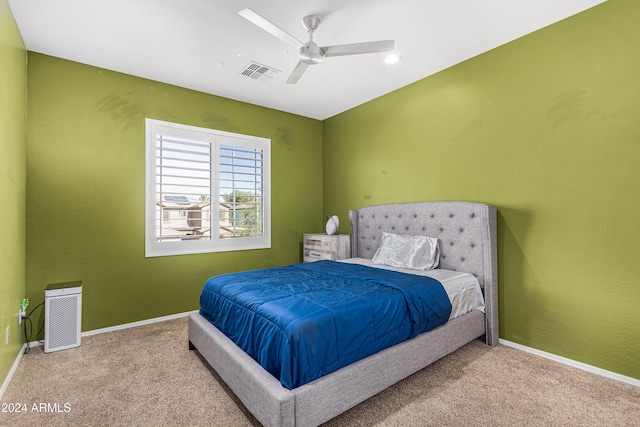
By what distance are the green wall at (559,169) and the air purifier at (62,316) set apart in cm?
377

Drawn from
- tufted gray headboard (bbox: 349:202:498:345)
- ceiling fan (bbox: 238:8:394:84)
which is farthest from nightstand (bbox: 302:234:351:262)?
ceiling fan (bbox: 238:8:394:84)

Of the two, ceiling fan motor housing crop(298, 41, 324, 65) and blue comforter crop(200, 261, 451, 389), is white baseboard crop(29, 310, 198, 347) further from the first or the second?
ceiling fan motor housing crop(298, 41, 324, 65)

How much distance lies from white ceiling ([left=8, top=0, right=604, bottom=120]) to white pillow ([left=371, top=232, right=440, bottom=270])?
1.86 meters

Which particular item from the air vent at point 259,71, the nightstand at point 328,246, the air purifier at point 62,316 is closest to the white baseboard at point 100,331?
the air purifier at point 62,316

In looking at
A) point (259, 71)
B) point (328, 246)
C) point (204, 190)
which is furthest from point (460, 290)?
point (204, 190)

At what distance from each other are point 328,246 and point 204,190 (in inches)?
69.7

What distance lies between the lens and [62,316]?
9.25ft

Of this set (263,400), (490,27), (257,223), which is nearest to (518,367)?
(263,400)

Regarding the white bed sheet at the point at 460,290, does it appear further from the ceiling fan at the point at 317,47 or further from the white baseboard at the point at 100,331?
the white baseboard at the point at 100,331

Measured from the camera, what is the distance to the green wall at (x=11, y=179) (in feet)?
7.13

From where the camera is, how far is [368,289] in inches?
89.6

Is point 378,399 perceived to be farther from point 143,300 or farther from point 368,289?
point 143,300

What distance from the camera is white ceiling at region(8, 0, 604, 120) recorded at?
2.33 metres

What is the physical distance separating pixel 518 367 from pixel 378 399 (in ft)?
4.17
